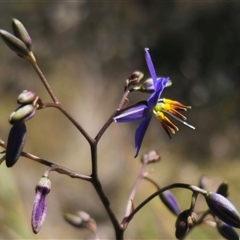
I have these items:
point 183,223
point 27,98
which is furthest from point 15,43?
point 183,223

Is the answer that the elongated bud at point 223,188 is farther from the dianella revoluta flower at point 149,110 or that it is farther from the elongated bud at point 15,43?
the elongated bud at point 15,43

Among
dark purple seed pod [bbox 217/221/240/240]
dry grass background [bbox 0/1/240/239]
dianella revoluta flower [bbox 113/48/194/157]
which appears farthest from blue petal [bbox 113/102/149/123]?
dry grass background [bbox 0/1/240/239]

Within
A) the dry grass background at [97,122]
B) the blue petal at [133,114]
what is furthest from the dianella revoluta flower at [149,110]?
the dry grass background at [97,122]

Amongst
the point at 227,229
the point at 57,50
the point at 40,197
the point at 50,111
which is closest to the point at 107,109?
the point at 50,111

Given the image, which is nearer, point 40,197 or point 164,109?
point 40,197

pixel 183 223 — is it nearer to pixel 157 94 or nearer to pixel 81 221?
pixel 157 94

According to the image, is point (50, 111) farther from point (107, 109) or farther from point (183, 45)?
point (183, 45)
